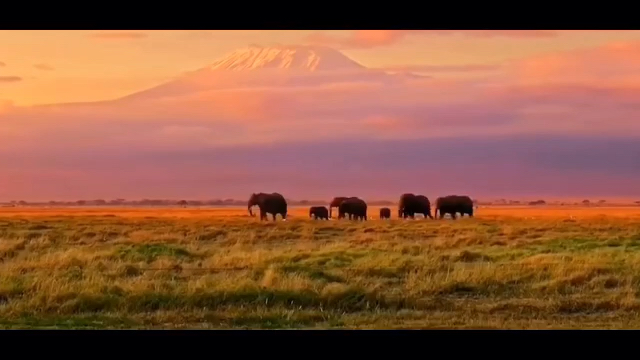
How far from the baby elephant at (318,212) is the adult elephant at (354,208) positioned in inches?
172

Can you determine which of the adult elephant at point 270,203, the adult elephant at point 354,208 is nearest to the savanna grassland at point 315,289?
the adult elephant at point 270,203

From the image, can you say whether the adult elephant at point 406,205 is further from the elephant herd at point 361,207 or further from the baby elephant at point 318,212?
the baby elephant at point 318,212

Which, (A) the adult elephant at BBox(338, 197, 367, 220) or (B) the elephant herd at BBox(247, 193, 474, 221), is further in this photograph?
(A) the adult elephant at BBox(338, 197, 367, 220)

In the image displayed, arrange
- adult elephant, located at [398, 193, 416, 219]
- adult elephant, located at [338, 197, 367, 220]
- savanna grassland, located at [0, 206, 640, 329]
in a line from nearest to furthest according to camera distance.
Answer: savanna grassland, located at [0, 206, 640, 329] → adult elephant, located at [338, 197, 367, 220] → adult elephant, located at [398, 193, 416, 219]

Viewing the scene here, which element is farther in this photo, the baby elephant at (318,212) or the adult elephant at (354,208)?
the adult elephant at (354,208)

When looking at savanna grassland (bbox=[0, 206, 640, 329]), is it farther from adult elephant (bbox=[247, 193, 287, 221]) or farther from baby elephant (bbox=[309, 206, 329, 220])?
adult elephant (bbox=[247, 193, 287, 221])

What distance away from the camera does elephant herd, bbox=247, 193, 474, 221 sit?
158ft

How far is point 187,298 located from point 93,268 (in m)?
4.91

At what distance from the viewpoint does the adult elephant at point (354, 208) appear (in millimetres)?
52062

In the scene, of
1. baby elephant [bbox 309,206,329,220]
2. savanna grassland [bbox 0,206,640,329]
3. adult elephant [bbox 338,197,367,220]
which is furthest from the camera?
adult elephant [bbox 338,197,367,220]

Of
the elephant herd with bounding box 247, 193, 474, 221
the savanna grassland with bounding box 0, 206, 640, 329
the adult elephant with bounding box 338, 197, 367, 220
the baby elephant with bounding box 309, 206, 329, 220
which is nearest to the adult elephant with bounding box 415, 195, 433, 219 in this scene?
the elephant herd with bounding box 247, 193, 474, 221

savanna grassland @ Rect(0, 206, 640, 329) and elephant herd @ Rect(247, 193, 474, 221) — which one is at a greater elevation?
elephant herd @ Rect(247, 193, 474, 221)
